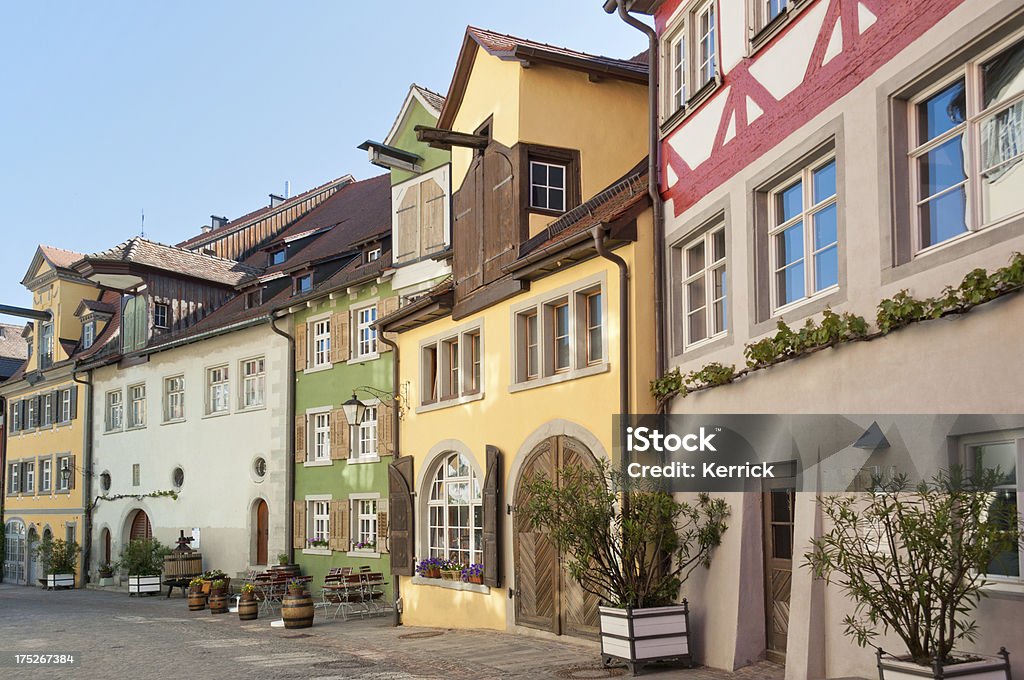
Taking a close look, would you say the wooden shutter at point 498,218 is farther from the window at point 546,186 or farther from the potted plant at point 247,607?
the potted plant at point 247,607

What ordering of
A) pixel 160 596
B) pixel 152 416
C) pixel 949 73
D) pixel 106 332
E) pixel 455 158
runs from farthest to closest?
pixel 106 332, pixel 152 416, pixel 160 596, pixel 455 158, pixel 949 73

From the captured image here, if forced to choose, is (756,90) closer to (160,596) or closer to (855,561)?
(855,561)

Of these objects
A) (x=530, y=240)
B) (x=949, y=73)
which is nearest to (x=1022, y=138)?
(x=949, y=73)

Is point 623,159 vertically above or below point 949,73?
above

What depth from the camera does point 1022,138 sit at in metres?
7.29

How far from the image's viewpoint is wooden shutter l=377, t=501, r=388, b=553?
22250 mm

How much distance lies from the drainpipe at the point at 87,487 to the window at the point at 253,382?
9893 mm

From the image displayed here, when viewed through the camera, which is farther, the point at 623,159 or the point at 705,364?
the point at 623,159

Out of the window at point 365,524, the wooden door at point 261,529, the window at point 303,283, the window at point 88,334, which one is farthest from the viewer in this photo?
the window at point 88,334

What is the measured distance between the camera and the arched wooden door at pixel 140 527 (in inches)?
1261

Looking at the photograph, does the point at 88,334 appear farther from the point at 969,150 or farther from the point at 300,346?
the point at 969,150

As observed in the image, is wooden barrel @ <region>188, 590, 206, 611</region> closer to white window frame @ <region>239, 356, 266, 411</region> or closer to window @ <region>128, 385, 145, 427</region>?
white window frame @ <region>239, 356, 266, 411</region>

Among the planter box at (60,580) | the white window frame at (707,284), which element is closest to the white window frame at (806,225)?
the white window frame at (707,284)

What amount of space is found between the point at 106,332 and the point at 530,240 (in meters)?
25.0
